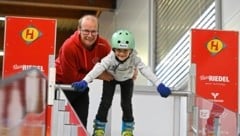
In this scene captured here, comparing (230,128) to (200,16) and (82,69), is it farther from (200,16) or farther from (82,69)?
(200,16)

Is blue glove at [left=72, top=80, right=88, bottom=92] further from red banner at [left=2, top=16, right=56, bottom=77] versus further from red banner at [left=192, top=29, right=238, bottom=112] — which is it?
red banner at [left=192, top=29, right=238, bottom=112]

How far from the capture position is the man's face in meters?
4.27

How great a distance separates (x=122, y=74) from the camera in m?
4.33

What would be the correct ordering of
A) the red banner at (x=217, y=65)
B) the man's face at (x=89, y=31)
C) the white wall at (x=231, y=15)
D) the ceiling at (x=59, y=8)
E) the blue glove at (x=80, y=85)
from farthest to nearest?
the ceiling at (x=59, y=8), the white wall at (x=231, y=15), the red banner at (x=217, y=65), the man's face at (x=89, y=31), the blue glove at (x=80, y=85)

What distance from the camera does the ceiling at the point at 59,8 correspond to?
33.0ft

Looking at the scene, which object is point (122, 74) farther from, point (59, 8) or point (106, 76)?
point (59, 8)

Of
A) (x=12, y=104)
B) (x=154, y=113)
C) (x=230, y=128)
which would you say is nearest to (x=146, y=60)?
(x=154, y=113)

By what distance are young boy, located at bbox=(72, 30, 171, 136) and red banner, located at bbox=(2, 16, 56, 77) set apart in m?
0.97

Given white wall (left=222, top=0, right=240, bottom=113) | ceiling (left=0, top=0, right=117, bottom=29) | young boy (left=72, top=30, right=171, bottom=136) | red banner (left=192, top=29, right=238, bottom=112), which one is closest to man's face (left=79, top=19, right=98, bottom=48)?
young boy (left=72, top=30, right=171, bottom=136)

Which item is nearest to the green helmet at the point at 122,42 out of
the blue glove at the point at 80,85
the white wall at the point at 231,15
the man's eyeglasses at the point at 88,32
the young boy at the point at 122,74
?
the young boy at the point at 122,74

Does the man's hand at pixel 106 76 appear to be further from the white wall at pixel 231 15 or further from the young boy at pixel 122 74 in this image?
the white wall at pixel 231 15

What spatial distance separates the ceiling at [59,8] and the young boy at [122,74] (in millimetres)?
5806

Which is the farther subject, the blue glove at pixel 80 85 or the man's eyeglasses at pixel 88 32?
the man's eyeglasses at pixel 88 32

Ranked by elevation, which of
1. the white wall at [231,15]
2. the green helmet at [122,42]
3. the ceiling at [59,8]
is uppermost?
the ceiling at [59,8]
